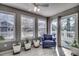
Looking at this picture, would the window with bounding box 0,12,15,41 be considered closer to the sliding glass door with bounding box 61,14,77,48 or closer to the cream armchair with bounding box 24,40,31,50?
the cream armchair with bounding box 24,40,31,50

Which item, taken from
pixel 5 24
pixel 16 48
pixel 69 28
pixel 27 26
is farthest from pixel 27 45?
pixel 69 28

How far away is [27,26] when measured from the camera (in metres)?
2.41

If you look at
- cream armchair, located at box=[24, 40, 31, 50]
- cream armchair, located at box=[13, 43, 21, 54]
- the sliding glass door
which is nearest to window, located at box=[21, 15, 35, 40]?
cream armchair, located at box=[24, 40, 31, 50]

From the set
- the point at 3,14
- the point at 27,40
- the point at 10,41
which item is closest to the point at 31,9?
the point at 3,14

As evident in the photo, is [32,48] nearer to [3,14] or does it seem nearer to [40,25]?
[40,25]

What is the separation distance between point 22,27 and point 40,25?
0.55 m

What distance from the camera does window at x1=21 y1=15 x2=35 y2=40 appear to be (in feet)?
7.73

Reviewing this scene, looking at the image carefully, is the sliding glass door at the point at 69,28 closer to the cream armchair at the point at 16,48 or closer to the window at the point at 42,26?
the window at the point at 42,26

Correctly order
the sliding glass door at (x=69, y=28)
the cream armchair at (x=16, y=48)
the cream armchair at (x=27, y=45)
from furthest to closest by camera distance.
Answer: the sliding glass door at (x=69, y=28) → the cream armchair at (x=27, y=45) → the cream armchair at (x=16, y=48)

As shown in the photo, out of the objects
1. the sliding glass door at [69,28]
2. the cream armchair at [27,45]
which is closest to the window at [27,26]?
the cream armchair at [27,45]

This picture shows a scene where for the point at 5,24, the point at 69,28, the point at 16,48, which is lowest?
the point at 16,48

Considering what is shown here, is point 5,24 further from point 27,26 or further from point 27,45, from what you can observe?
point 27,45

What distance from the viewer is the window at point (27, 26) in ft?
7.73

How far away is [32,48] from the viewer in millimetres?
2314
